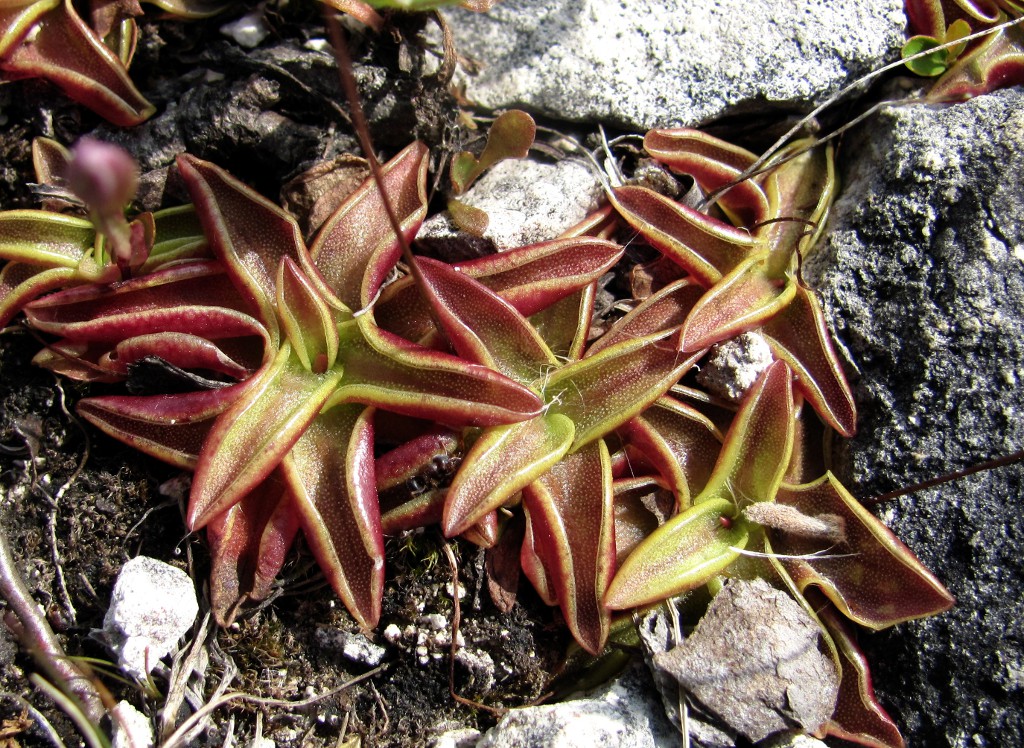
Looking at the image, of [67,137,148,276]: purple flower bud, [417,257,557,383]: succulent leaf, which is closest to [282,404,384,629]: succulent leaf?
[417,257,557,383]: succulent leaf

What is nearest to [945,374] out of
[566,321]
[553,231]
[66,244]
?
[566,321]

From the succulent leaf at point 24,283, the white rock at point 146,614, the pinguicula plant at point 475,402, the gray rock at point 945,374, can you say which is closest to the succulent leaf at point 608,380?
the pinguicula plant at point 475,402

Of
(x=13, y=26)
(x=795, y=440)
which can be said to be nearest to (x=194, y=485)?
→ (x=13, y=26)

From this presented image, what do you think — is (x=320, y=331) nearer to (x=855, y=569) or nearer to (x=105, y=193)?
(x=105, y=193)

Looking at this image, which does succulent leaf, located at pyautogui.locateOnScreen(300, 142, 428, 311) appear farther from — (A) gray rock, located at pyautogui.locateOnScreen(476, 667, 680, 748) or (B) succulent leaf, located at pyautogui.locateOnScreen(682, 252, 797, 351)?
(A) gray rock, located at pyautogui.locateOnScreen(476, 667, 680, 748)

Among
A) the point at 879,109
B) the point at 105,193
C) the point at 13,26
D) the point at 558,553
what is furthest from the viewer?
the point at 879,109
